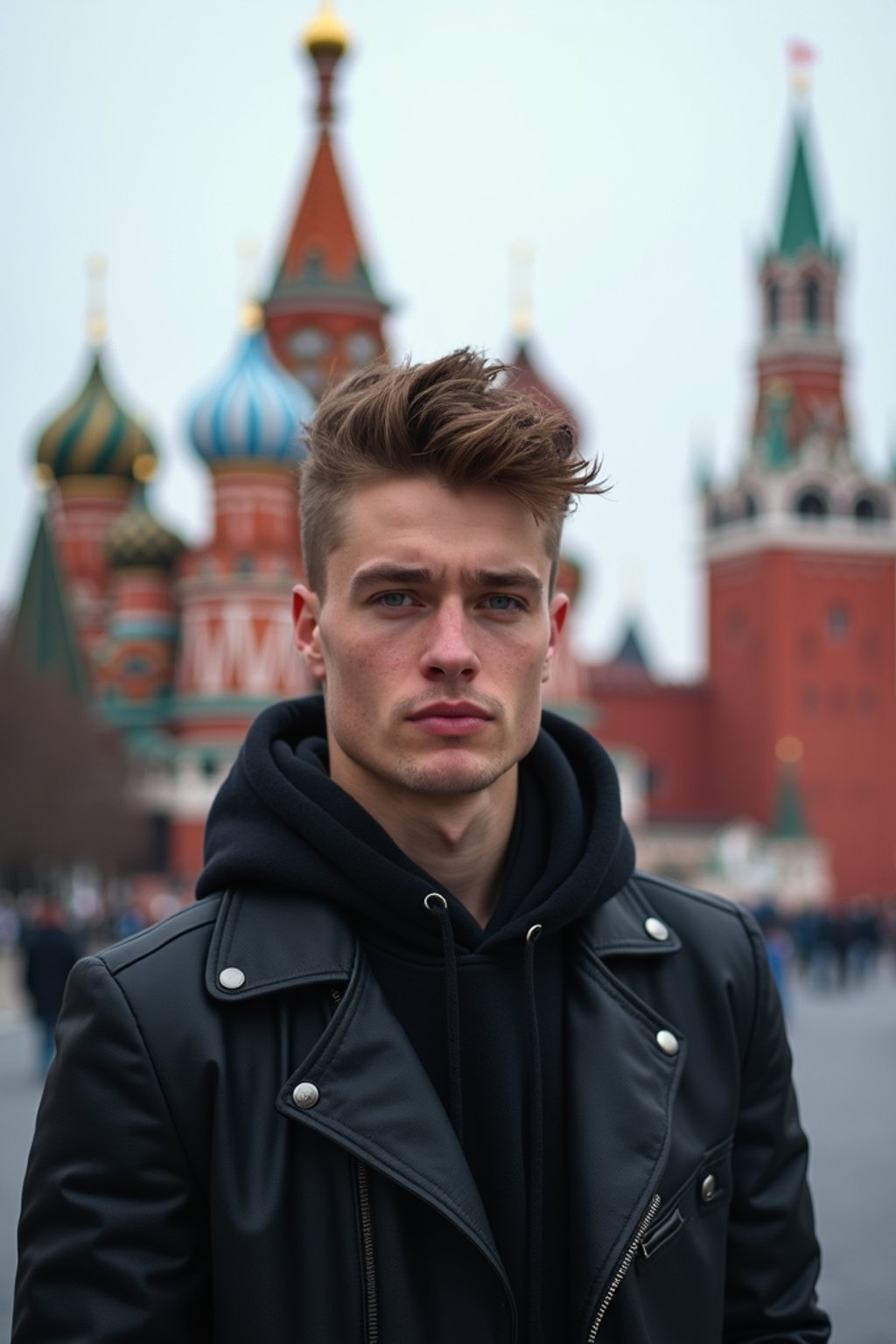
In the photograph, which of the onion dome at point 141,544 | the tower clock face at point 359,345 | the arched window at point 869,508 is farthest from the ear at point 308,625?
the arched window at point 869,508

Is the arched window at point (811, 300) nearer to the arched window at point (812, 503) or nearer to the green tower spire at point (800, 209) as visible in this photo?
the green tower spire at point (800, 209)

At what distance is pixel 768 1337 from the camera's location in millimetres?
2439

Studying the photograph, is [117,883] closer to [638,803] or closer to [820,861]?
[638,803]

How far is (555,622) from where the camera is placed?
2.56 meters

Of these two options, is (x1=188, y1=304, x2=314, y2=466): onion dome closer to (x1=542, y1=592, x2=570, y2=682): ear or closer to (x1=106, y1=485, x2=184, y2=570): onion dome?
(x1=106, y1=485, x2=184, y2=570): onion dome

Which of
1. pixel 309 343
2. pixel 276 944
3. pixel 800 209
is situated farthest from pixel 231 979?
pixel 800 209

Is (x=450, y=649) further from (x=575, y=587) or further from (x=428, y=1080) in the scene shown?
(x=575, y=587)

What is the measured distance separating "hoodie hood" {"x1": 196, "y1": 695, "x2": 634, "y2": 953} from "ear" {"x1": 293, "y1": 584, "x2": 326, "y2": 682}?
9 cm

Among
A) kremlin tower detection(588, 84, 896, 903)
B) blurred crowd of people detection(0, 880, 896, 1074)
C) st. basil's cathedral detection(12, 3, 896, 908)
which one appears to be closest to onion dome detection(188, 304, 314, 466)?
st. basil's cathedral detection(12, 3, 896, 908)

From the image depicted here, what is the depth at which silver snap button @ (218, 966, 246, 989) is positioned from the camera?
2.21 meters

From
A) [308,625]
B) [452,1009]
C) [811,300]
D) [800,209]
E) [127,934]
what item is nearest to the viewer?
[452,1009]

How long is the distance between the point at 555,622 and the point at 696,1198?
0.73 meters

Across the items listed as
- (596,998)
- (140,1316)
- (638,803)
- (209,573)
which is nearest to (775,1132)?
(596,998)

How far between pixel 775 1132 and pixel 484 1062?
0.44 metres
